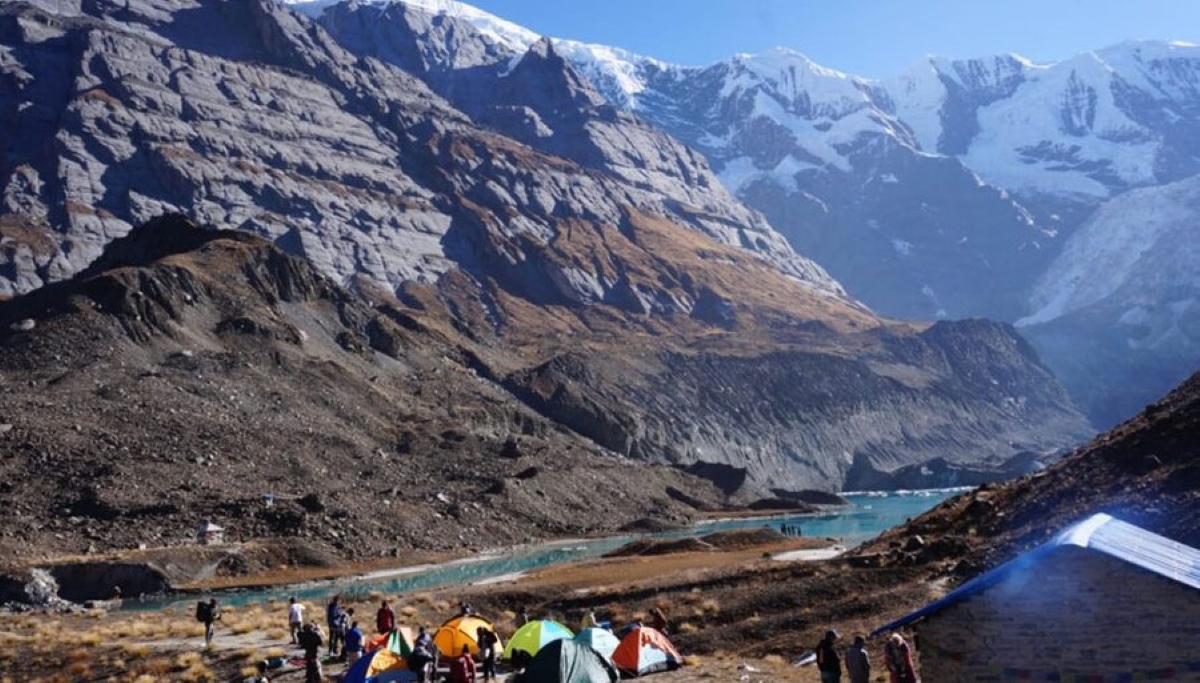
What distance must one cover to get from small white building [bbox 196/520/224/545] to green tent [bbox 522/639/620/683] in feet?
190

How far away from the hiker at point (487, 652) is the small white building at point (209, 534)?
53.0m

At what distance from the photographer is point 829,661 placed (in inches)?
892

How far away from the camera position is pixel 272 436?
10094cm

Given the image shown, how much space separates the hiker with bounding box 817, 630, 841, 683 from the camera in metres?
22.6

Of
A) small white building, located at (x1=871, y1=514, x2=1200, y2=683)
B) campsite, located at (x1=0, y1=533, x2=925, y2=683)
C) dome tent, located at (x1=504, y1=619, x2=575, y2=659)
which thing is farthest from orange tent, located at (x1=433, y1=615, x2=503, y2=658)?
small white building, located at (x1=871, y1=514, x2=1200, y2=683)

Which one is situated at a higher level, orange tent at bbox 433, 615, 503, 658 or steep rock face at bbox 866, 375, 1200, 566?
steep rock face at bbox 866, 375, 1200, 566

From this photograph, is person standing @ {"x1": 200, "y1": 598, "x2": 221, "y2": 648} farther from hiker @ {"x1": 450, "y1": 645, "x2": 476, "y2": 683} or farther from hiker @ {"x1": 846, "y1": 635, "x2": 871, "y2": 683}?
hiker @ {"x1": 846, "y1": 635, "x2": 871, "y2": 683}

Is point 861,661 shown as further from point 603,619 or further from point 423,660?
point 603,619

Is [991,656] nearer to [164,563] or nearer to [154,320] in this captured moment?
[164,563]

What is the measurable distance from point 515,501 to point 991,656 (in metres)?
90.2

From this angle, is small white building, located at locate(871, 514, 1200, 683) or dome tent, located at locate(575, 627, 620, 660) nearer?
small white building, located at locate(871, 514, 1200, 683)

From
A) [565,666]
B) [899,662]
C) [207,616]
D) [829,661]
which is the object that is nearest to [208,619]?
[207,616]

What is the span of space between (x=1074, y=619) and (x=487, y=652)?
53.0ft

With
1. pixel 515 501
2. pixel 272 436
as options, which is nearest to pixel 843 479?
pixel 515 501
